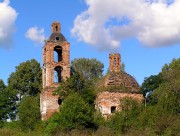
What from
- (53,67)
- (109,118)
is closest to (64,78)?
(53,67)

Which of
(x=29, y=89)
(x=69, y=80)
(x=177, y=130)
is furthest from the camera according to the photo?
(x=29, y=89)

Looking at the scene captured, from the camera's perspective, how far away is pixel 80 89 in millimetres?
37625

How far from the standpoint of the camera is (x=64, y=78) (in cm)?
4059

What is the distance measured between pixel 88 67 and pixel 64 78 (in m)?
13.7

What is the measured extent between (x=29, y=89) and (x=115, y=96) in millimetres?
15603

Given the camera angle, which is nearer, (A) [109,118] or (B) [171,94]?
(B) [171,94]

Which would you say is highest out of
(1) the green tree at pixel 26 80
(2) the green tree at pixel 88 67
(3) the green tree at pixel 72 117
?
(2) the green tree at pixel 88 67

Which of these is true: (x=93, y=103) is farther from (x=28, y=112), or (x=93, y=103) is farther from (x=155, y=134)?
(x=155, y=134)

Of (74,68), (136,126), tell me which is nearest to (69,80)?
(136,126)

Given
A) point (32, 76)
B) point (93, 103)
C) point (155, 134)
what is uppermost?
point (32, 76)

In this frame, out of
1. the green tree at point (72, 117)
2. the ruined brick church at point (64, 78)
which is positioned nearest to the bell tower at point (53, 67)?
the ruined brick church at point (64, 78)

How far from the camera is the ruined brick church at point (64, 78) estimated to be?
123 ft

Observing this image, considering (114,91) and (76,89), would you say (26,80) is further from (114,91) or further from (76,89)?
(114,91)

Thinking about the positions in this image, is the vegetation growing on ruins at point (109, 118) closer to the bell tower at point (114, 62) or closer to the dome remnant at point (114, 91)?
the dome remnant at point (114, 91)
